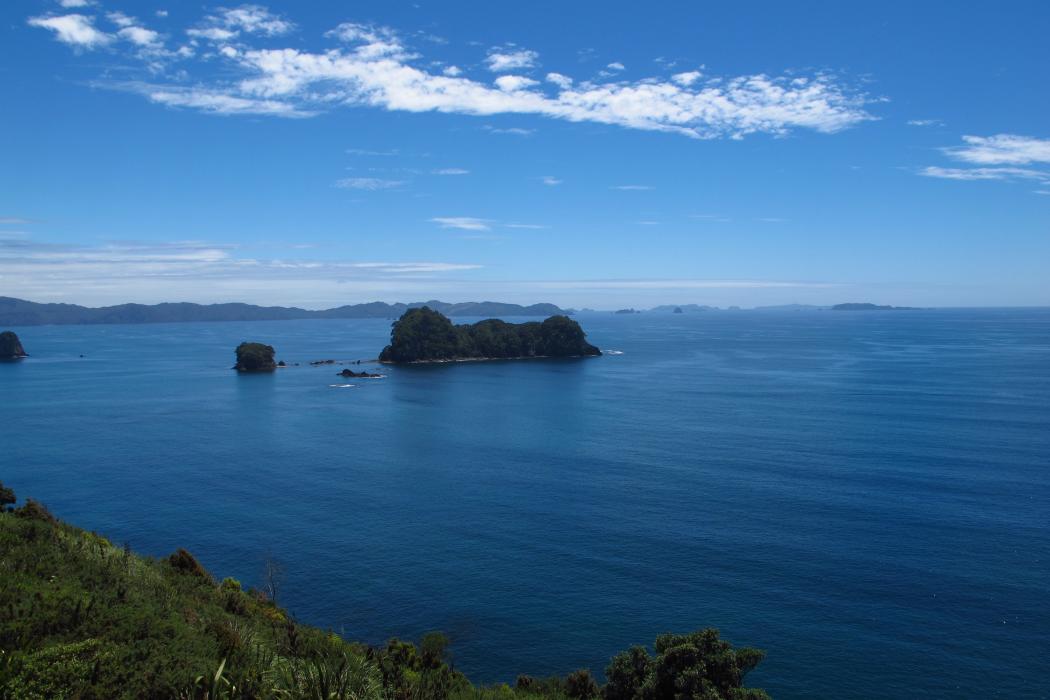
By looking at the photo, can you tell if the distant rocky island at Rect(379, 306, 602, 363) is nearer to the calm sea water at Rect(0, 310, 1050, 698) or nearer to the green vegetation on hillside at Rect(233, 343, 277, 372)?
the green vegetation on hillside at Rect(233, 343, 277, 372)

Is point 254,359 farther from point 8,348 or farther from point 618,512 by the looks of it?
point 618,512

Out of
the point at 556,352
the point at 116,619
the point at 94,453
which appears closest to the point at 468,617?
the point at 116,619

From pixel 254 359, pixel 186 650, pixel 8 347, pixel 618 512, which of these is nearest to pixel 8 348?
pixel 8 347

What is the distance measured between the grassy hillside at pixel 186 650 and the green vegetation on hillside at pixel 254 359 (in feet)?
376

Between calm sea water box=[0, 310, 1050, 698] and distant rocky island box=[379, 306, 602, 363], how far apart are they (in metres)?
50.3

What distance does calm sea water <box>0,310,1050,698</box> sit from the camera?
105 ft

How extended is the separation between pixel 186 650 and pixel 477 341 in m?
142

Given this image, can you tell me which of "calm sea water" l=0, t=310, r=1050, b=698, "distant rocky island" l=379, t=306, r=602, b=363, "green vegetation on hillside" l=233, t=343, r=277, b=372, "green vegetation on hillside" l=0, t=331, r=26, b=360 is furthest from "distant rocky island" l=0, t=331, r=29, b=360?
"distant rocky island" l=379, t=306, r=602, b=363

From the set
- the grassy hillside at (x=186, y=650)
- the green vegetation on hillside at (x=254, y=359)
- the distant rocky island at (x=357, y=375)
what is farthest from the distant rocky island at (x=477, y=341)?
the grassy hillside at (x=186, y=650)

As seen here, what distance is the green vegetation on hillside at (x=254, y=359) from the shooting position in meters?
139

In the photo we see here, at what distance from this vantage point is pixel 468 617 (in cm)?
3422

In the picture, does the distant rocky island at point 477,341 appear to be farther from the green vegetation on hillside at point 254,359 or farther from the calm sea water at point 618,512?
the calm sea water at point 618,512

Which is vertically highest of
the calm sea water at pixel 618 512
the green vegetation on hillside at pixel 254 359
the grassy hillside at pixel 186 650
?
the green vegetation on hillside at pixel 254 359

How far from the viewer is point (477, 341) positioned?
160375 millimetres
